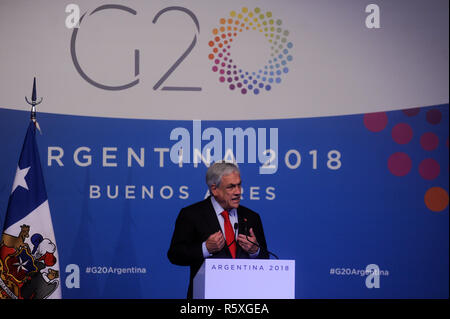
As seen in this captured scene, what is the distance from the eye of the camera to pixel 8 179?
4.77m

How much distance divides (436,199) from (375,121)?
0.80 meters

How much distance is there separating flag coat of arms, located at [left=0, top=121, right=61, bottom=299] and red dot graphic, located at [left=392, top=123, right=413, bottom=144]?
2811 mm

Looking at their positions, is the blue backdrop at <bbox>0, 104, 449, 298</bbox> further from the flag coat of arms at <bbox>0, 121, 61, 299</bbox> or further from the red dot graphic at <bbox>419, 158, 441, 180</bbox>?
the flag coat of arms at <bbox>0, 121, 61, 299</bbox>

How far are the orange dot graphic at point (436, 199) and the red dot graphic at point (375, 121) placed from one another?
651mm

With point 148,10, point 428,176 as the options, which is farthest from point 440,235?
point 148,10

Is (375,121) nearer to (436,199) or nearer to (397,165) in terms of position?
(397,165)

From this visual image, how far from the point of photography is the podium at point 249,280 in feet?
10.5

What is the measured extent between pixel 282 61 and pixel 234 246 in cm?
159

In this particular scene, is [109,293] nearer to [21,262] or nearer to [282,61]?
[21,262]

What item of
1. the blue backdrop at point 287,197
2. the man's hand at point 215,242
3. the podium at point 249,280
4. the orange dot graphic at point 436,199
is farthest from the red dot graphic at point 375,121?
the podium at point 249,280

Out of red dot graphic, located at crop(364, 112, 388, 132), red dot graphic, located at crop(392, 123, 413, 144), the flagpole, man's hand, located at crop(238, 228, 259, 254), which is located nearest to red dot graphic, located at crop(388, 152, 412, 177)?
red dot graphic, located at crop(392, 123, 413, 144)

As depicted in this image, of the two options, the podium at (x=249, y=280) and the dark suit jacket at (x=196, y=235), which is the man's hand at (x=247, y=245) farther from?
the podium at (x=249, y=280)

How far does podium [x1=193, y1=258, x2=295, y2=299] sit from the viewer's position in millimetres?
3209

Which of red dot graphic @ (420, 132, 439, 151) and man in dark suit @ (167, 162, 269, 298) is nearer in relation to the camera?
man in dark suit @ (167, 162, 269, 298)
